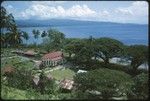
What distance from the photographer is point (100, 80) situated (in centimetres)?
1170

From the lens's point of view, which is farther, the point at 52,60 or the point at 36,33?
the point at 36,33

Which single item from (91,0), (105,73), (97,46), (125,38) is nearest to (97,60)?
(97,46)

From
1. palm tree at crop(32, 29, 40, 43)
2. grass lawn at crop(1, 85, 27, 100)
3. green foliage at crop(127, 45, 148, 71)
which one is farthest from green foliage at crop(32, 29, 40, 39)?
grass lawn at crop(1, 85, 27, 100)

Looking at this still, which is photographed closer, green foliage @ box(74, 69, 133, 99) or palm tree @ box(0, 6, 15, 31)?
palm tree @ box(0, 6, 15, 31)

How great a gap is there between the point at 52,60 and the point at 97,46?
13.5 feet

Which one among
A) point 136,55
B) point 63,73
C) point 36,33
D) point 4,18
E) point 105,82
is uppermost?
point 4,18

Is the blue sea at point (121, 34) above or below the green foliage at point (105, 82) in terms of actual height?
below


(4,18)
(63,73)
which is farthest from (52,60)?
(4,18)

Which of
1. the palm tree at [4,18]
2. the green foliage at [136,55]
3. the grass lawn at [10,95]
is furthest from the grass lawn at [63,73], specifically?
the grass lawn at [10,95]

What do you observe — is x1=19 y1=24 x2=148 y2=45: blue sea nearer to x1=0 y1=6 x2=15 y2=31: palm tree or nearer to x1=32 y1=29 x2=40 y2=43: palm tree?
x1=32 y1=29 x2=40 y2=43: palm tree

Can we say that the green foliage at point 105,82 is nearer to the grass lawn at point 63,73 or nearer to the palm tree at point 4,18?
the palm tree at point 4,18

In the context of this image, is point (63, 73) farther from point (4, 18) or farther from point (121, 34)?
point (121, 34)

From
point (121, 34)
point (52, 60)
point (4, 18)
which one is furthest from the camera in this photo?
point (121, 34)

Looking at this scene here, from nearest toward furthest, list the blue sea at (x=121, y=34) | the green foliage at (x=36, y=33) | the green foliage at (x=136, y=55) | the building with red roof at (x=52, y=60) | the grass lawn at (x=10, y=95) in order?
the grass lawn at (x=10, y=95) → the green foliage at (x=136, y=55) → the building with red roof at (x=52, y=60) → the blue sea at (x=121, y=34) → the green foliage at (x=36, y=33)
